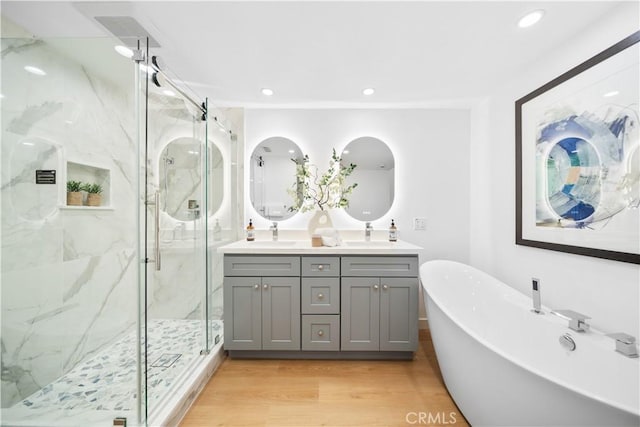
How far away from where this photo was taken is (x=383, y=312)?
2086 mm

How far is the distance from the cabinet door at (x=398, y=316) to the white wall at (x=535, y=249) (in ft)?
2.73

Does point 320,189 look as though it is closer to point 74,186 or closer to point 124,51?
point 124,51

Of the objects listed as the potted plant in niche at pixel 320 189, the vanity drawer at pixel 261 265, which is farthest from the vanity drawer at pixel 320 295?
the potted plant in niche at pixel 320 189

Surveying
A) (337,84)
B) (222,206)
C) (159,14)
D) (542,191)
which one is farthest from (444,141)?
(159,14)

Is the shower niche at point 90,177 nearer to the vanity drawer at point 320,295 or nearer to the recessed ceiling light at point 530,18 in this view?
the vanity drawer at point 320,295

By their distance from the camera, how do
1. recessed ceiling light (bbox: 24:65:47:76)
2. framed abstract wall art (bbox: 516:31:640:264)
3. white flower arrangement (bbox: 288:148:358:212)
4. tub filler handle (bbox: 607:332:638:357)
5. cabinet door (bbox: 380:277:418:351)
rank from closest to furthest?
tub filler handle (bbox: 607:332:638:357) → framed abstract wall art (bbox: 516:31:640:264) → recessed ceiling light (bbox: 24:65:47:76) → cabinet door (bbox: 380:277:418:351) → white flower arrangement (bbox: 288:148:358:212)

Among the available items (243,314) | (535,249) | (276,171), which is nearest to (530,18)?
(535,249)

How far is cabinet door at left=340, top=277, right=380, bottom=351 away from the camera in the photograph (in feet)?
6.84

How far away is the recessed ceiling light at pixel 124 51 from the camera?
139 cm

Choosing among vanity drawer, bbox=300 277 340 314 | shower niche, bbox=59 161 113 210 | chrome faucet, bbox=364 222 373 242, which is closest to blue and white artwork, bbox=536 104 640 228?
chrome faucet, bbox=364 222 373 242

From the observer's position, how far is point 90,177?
6.34ft

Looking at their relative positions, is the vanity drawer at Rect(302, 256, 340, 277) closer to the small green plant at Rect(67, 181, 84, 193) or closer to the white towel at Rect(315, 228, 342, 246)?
the white towel at Rect(315, 228, 342, 246)

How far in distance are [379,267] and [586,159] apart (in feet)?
4.55

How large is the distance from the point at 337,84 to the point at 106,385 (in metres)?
2.54
